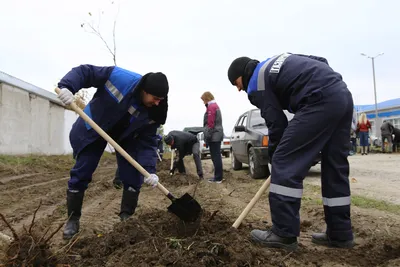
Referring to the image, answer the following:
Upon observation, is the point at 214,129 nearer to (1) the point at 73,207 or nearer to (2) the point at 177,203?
(2) the point at 177,203

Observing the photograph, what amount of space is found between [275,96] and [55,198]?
14.6 feet

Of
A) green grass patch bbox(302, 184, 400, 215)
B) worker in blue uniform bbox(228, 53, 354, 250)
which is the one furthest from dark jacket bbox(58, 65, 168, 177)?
green grass patch bbox(302, 184, 400, 215)

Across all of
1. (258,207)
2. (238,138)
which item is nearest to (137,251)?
(258,207)

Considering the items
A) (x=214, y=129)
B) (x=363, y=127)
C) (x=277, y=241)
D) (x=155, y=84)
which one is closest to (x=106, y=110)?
(x=155, y=84)

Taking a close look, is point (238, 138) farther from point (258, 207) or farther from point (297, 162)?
point (297, 162)

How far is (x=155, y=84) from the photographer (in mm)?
3471

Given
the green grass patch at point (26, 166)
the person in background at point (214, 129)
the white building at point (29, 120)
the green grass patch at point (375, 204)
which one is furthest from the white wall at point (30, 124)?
the green grass patch at point (375, 204)

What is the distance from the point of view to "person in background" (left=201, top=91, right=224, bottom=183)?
7961 millimetres

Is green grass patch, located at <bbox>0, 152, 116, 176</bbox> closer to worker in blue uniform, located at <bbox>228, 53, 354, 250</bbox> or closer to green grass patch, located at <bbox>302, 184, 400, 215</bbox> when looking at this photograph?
green grass patch, located at <bbox>302, 184, 400, 215</bbox>

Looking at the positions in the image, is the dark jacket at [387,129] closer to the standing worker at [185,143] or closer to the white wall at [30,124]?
the standing worker at [185,143]

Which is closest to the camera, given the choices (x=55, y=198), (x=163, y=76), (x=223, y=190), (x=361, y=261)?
(x=361, y=261)

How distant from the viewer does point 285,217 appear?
2.86 metres

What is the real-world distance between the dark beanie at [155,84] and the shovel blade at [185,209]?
3.41 ft

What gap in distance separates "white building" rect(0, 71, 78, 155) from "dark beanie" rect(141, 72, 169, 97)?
10.3m
